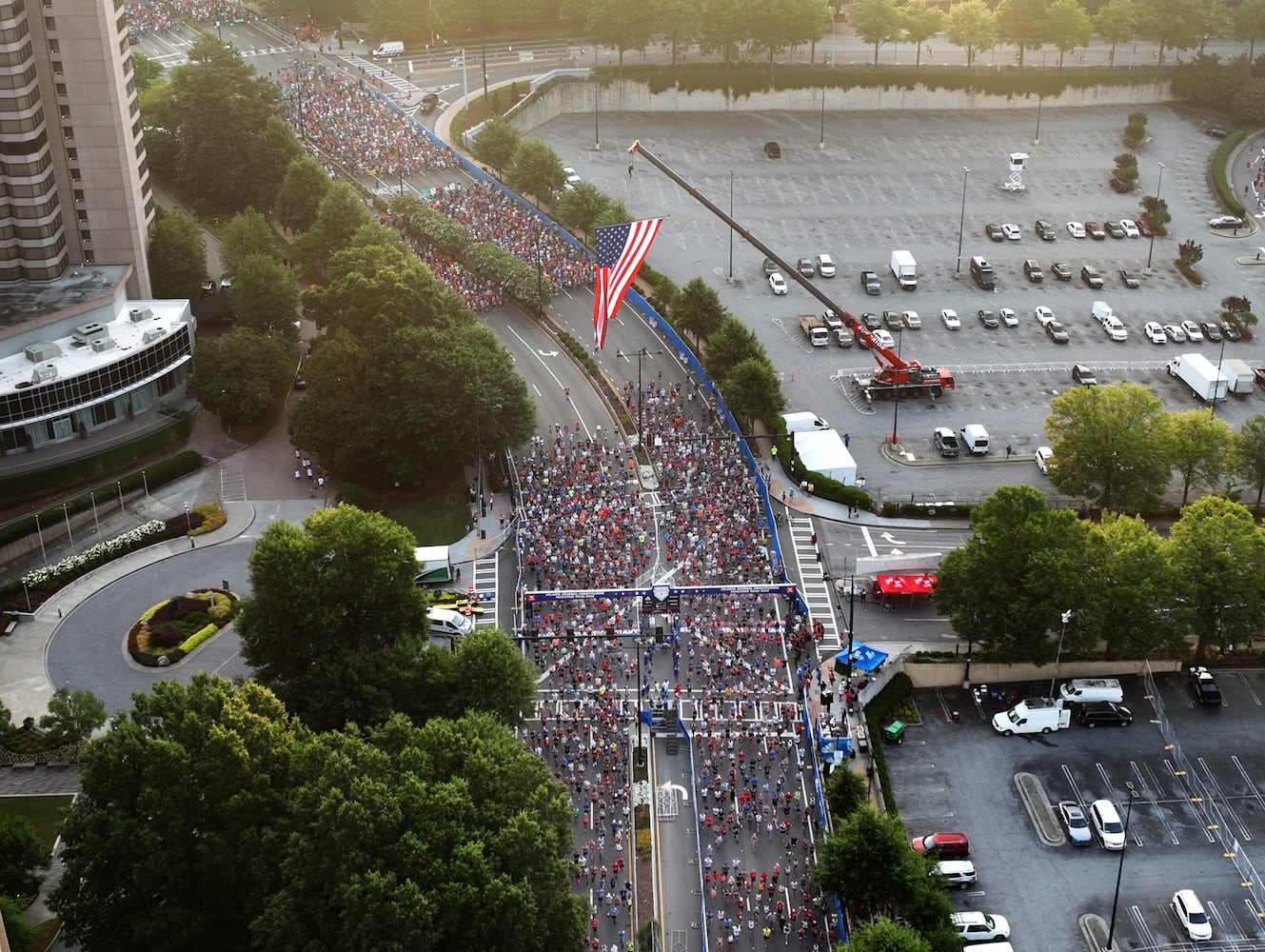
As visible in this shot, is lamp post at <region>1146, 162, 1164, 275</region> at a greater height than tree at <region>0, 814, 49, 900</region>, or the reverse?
lamp post at <region>1146, 162, 1164, 275</region>

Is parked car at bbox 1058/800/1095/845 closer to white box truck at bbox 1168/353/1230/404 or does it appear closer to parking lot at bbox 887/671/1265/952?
parking lot at bbox 887/671/1265/952

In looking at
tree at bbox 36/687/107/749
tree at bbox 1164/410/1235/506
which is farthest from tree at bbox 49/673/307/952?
tree at bbox 1164/410/1235/506

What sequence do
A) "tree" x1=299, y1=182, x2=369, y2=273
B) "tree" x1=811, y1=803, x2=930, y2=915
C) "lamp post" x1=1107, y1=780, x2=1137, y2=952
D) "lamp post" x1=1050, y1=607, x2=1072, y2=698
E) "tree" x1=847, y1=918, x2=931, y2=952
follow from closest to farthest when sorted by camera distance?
"tree" x1=847, y1=918, x2=931, y2=952
"tree" x1=811, y1=803, x2=930, y2=915
"lamp post" x1=1107, y1=780, x2=1137, y2=952
"lamp post" x1=1050, y1=607, x2=1072, y2=698
"tree" x1=299, y1=182, x2=369, y2=273

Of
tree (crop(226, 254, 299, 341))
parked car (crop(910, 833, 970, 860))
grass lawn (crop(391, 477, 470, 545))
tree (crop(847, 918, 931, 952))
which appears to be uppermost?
tree (crop(226, 254, 299, 341))

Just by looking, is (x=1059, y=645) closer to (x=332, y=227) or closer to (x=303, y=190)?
(x=332, y=227)

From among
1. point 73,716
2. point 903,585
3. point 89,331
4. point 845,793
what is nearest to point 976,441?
point 903,585

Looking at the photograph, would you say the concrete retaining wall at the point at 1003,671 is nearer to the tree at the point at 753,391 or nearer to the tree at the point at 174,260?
the tree at the point at 753,391
